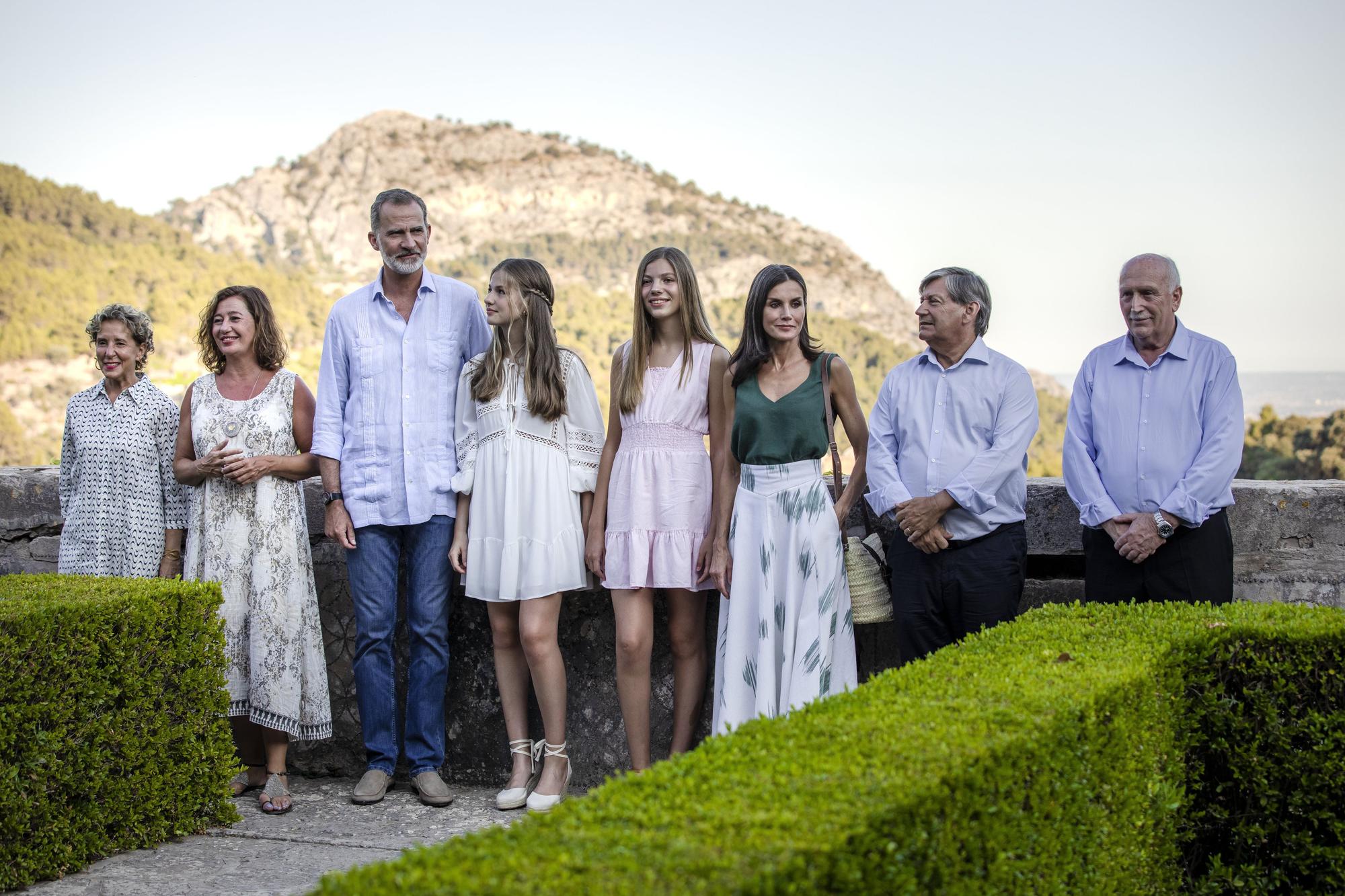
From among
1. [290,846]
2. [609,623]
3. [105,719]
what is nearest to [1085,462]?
[609,623]

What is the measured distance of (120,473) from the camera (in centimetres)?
437


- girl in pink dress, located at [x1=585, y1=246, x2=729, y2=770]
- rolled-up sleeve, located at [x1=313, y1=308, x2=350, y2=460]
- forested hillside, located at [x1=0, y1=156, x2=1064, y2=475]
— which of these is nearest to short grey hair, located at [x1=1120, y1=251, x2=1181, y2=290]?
girl in pink dress, located at [x1=585, y1=246, x2=729, y2=770]

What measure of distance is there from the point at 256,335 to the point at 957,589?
9.16 feet

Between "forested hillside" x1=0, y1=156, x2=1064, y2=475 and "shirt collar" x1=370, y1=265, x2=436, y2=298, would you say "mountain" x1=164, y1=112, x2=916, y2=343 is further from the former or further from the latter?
"shirt collar" x1=370, y1=265, x2=436, y2=298

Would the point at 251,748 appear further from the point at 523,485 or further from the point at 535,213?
the point at 535,213

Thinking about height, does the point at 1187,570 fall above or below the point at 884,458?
below

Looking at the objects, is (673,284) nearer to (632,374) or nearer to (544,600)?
(632,374)

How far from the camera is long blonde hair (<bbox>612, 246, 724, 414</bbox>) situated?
4023mm

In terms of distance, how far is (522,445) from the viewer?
4.12 meters

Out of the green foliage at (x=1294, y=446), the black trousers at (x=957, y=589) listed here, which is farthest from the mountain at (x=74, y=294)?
the black trousers at (x=957, y=589)

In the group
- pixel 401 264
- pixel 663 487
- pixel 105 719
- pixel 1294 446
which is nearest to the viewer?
pixel 105 719

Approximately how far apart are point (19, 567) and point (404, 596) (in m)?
2.05

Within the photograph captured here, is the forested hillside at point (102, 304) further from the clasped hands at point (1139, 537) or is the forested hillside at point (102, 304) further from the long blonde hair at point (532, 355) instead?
the long blonde hair at point (532, 355)

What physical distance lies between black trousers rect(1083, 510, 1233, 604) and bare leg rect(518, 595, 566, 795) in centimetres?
188
